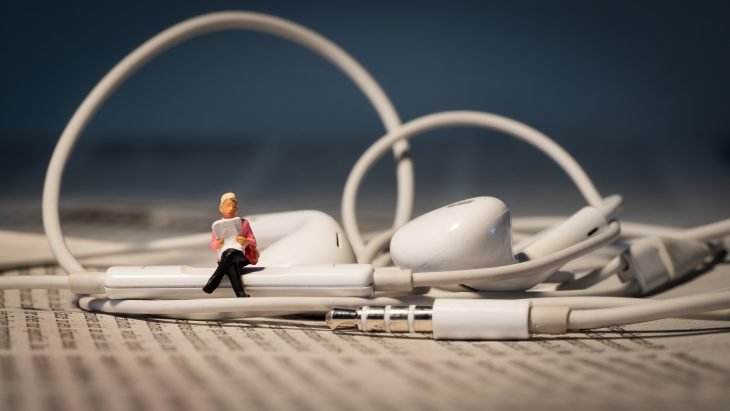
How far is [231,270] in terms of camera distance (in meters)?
0.89

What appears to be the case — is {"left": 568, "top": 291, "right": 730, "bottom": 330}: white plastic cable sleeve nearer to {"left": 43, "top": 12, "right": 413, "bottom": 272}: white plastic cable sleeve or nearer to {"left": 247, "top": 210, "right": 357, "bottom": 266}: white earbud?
{"left": 247, "top": 210, "right": 357, "bottom": 266}: white earbud

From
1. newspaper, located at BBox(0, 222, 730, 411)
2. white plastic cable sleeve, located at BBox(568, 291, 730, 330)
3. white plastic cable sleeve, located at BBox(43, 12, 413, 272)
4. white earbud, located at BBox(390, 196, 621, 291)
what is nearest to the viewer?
newspaper, located at BBox(0, 222, 730, 411)

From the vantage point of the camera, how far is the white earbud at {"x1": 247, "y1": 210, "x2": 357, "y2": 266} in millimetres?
1009

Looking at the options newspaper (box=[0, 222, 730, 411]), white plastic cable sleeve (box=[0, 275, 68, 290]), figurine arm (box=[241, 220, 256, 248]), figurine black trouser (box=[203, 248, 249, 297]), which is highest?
figurine arm (box=[241, 220, 256, 248])

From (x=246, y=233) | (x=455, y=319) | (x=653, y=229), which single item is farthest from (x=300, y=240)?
(x=653, y=229)

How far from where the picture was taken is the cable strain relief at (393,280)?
0.89m

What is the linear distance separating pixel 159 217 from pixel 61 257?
0.73 meters

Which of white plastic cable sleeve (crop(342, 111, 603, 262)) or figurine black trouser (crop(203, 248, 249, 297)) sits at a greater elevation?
white plastic cable sleeve (crop(342, 111, 603, 262))

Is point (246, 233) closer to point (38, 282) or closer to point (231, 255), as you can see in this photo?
point (231, 255)

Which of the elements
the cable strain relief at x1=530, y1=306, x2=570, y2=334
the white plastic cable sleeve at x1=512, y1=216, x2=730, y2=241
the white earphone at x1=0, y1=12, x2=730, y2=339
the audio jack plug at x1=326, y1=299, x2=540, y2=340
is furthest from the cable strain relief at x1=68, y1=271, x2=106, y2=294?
the white plastic cable sleeve at x1=512, y1=216, x2=730, y2=241

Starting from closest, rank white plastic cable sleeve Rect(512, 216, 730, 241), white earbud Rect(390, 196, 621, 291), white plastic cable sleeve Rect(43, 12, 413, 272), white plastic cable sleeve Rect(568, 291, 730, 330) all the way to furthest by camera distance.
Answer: white plastic cable sleeve Rect(568, 291, 730, 330) → white earbud Rect(390, 196, 621, 291) → white plastic cable sleeve Rect(43, 12, 413, 272) → white plastic cable sleeve Rect(512, 216, 730, 241)

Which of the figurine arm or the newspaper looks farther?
the figurine arm

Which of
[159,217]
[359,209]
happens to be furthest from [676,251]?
[159,217]

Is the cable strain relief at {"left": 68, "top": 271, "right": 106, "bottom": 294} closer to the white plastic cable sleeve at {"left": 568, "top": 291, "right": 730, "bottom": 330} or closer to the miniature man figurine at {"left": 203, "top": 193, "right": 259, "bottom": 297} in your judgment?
the miniature man figurine at {"left": 203, "top": 193, "right": 259, "bottom": 297}
